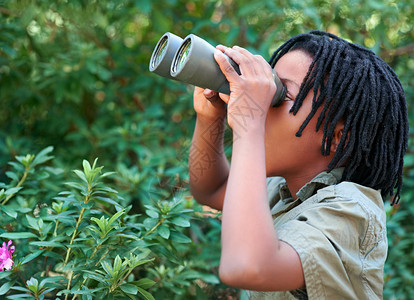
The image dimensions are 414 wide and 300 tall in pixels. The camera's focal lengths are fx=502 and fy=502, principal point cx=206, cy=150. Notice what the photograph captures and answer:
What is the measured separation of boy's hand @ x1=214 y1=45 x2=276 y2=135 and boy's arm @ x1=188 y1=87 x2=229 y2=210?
30 centimetres

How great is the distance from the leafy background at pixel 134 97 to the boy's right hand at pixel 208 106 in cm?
30

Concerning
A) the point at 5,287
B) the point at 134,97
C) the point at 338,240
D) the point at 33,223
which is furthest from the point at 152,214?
the point at 134,97

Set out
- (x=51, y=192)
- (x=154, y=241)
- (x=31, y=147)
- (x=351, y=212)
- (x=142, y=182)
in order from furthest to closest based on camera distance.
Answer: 1. (x=31, y=147)
2. (x=142, y=182)
3. (x=51, y=192)
4. (x=154, y=241)
5. (x=351, y=212)

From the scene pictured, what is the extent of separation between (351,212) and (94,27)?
6.99 ft

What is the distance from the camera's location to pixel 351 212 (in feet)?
3.75

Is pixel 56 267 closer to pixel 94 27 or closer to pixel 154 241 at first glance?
pixel 154 241

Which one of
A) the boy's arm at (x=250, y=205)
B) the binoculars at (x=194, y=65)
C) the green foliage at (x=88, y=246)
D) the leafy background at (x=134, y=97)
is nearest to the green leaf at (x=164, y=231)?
the green foliage at (x=88, y=246)

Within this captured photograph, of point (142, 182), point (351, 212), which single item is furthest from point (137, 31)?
point (351, 212)

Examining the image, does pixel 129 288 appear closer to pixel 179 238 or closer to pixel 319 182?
pixel 179 238

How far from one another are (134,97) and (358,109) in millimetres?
1873

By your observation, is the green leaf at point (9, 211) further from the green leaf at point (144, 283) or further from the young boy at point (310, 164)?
the young boy at point (310, 164)

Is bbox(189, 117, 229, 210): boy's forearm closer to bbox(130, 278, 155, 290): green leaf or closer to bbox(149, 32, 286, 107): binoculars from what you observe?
bbox(149, 32, 286, 107): binoculars

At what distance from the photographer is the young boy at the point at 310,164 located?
3.42 ft

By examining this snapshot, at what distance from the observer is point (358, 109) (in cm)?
127
